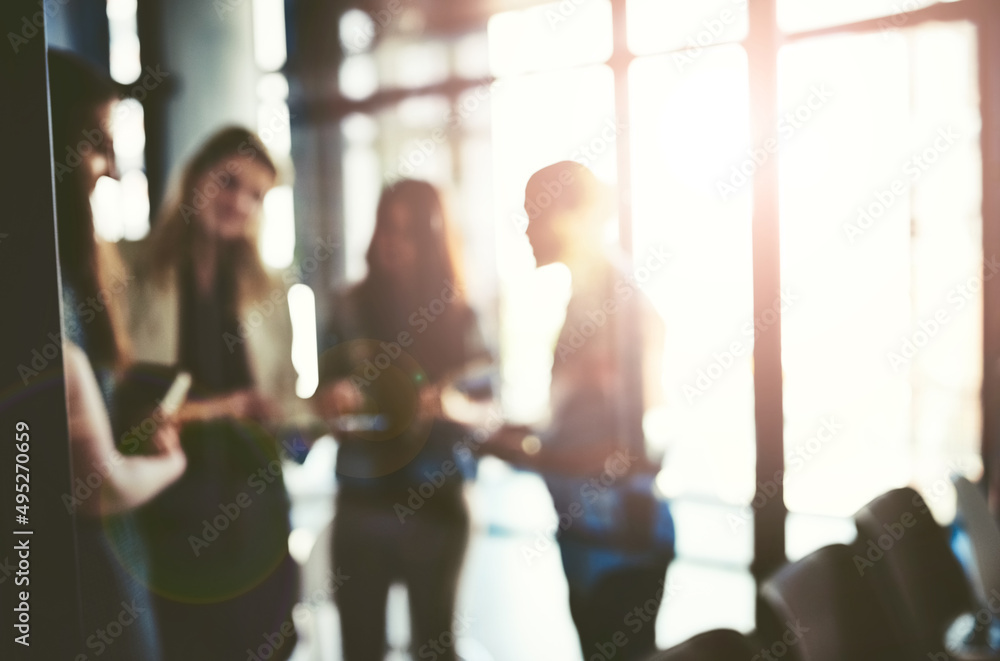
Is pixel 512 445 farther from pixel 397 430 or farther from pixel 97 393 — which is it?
pixel 97 393

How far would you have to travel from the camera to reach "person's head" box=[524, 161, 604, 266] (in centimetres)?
199

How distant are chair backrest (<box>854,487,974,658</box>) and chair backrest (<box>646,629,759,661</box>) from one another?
0.51 meters

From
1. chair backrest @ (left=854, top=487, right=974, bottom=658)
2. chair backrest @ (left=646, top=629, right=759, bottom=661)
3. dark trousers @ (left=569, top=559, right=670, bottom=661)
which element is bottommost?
dark trousers @ (left=569, top=559, right=670, bottom=661)

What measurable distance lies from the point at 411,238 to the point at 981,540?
5.04 feet

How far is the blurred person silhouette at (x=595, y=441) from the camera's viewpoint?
1931 mm

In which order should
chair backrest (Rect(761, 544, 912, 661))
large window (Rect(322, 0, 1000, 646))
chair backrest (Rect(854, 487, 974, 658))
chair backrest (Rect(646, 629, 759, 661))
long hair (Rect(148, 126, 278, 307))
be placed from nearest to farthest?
chair backrest (Rect(646, 629, 759, 661)), chair backrest (Rect(761, 544, 912, 661)), chair backrest (Rect(854, 487, 974, 658)), long hair (Rect(148, 126, 278, 307)), large window (Rect(322, 0, 1000, 646))

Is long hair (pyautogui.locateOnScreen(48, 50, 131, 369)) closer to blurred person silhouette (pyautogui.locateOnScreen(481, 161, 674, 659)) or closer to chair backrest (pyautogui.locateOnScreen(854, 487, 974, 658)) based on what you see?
blurred person silhouette (pyautogui.locateOnScreen(481, 161, 674, 659))

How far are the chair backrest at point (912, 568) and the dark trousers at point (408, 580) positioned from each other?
3.51ft

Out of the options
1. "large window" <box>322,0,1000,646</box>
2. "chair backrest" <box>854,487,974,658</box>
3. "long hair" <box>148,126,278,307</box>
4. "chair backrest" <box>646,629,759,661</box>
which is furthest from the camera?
"large window" <box>322,0,1000,646</box>

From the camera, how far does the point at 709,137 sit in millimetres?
2225

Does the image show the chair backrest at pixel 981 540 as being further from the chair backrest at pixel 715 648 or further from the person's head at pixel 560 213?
the person's head at pixel 560 213

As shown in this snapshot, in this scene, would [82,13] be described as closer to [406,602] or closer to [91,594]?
[91,594]

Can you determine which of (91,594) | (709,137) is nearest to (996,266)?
(709,137)

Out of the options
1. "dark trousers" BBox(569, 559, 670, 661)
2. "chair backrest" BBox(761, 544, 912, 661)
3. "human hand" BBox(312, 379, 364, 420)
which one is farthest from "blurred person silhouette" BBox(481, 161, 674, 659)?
"chair backrest" BBox(761, 544, 912, 661)
